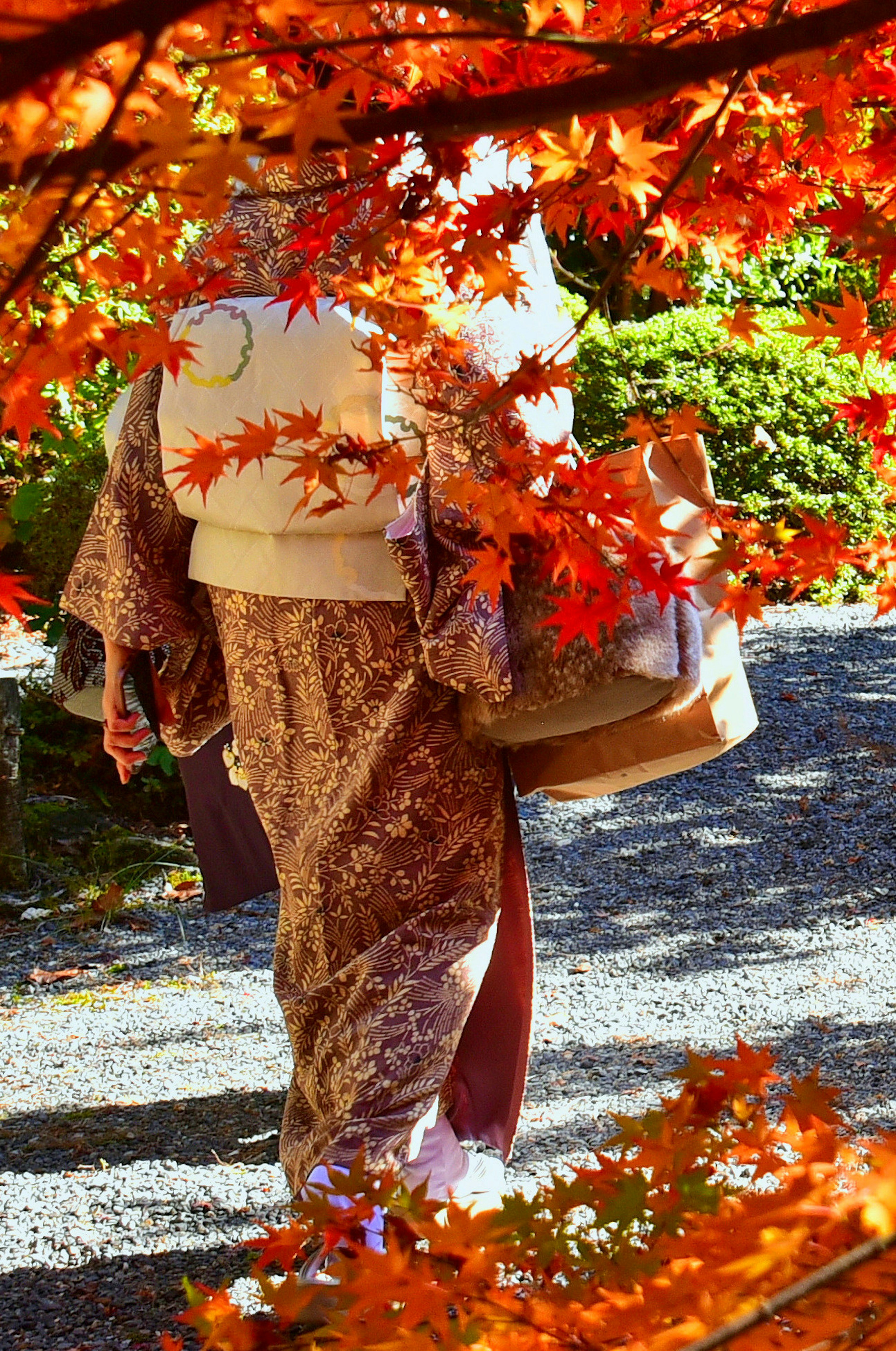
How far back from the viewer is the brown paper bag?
2.10m

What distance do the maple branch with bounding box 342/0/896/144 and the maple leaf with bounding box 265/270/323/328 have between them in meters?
1.02

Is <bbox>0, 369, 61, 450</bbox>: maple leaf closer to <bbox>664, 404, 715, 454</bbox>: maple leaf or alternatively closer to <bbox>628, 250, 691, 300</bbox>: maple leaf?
<bbox>628, 250, 691, 300</bbox>: maple leaf

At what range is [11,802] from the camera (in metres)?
4.52

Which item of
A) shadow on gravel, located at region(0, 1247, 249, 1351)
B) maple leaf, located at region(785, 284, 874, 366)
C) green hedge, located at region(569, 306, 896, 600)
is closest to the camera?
maple leaf, located at region(785, 284, 874, 366)

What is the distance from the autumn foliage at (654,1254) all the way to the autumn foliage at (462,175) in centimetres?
62

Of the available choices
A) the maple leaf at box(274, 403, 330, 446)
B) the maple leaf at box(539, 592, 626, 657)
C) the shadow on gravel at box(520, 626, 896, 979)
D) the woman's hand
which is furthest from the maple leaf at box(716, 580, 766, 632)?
the shadow on gravel at box(520, 626, 896, 979)

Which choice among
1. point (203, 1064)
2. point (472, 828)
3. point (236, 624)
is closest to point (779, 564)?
point (472, 828)

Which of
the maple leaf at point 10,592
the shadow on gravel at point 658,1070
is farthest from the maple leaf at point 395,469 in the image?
the shadow on gravel at point 658,1070

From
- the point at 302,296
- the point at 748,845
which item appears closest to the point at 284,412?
the point at 302,296

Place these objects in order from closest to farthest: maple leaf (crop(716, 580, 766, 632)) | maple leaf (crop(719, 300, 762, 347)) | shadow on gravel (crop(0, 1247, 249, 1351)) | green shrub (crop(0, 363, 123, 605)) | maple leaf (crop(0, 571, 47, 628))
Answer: maple leaf (crop(0, 571, 47, 628)) → maple leaf (crop(719, 300, 762, 347)) → maple leaf (crop(716, 580, 766, 632)) → shadow on gravel (crop(0, 1247, 249, 1351)) → green shrub (crop(0, 363, 123, 605))

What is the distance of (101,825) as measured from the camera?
194 inches

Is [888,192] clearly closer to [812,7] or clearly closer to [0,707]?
[812,7]

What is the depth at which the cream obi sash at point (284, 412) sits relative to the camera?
6.93ft

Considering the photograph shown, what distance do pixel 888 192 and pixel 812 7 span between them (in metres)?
0.26
